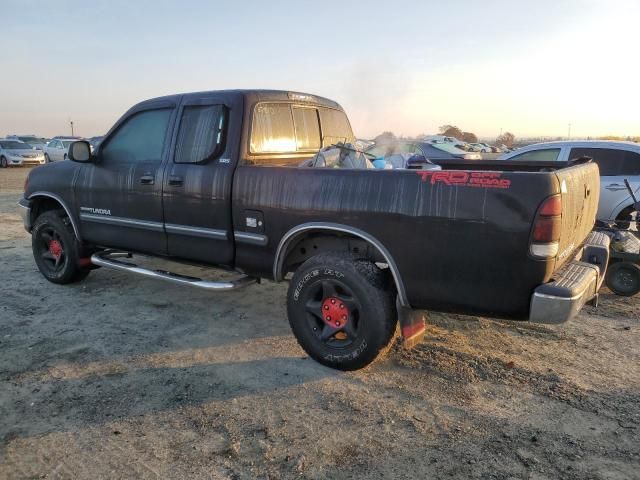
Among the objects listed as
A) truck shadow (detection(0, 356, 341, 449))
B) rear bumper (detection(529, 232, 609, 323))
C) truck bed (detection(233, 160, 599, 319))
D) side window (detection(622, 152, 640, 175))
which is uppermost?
side window (detection(622, 152, 640, 175))

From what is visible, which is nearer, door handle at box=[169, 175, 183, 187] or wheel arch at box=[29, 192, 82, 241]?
door handle at box=[169, 175, 183, 187]

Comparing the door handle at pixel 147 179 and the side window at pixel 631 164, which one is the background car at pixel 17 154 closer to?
the door handle at pixel 147 179

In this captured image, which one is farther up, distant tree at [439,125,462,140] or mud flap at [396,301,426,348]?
distant tree at [439,125,462,140]

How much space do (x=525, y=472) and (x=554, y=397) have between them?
2.93 feet

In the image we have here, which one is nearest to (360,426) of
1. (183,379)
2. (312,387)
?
(312,387)

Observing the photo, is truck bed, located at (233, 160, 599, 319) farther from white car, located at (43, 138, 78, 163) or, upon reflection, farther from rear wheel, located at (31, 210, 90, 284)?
white car, located at (43, 138, 78, 163)

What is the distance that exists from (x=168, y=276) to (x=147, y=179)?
0.88 meters

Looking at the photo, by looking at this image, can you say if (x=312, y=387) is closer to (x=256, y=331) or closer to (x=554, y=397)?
(x=256, y=331)

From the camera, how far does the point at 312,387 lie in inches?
133

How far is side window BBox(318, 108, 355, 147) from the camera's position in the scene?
5.08 m

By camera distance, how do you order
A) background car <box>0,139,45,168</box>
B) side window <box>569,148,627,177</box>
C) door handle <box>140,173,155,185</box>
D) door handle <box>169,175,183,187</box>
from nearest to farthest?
1. door handle <box>169,175,183,187</box>
2. door handle <box>140,173,155,185</box>
3. side window <box>569,148,627,177</box>
4. background car <box>0,139,45,168</box>

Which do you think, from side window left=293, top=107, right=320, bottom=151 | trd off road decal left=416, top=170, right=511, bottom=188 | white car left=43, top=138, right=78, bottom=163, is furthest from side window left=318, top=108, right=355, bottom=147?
white car left=43, top=138, right=78, bottom=163

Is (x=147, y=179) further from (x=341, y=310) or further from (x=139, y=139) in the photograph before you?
(x=341, y=310)

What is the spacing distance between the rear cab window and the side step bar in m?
0.99
